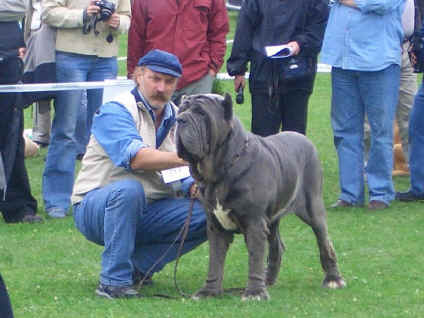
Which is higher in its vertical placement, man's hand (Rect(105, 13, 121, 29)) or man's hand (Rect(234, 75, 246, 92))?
man's hand (Rect(105, 13, 121, 29))

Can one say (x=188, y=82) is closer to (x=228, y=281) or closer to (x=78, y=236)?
(x=78, y=236)

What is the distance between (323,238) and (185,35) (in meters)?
2.82

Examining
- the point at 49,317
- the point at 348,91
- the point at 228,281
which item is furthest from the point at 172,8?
the point at 49,317

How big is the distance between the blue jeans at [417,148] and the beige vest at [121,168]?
3644 millimetres

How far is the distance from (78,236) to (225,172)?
2573mm

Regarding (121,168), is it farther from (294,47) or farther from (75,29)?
(294,47)

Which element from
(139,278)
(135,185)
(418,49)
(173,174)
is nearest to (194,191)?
(173,174)

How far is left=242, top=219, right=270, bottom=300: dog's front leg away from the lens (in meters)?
5.95

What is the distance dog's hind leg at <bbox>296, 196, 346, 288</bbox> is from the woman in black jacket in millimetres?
2448

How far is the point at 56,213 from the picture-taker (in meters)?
8.70

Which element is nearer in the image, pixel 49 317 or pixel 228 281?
pixel 49 317

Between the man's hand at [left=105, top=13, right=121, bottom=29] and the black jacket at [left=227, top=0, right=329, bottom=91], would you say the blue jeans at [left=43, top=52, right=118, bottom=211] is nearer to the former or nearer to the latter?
the man's hand at [left=105, top=13, right=121, bottom=29]

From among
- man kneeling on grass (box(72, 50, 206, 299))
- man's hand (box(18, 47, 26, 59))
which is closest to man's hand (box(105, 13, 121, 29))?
man's hand (box(18, 47, 26, 59))

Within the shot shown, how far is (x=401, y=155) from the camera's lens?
1062 centimetres
